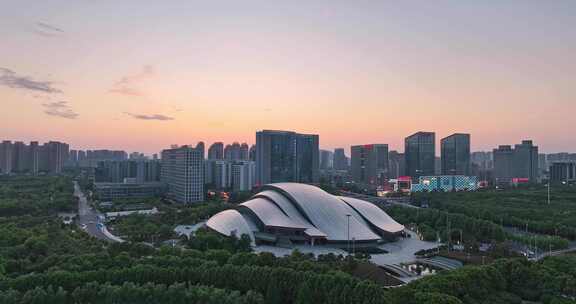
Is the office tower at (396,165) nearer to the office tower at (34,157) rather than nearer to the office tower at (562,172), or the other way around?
the office tower at (562,172)

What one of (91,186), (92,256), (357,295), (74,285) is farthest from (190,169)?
(357,295)

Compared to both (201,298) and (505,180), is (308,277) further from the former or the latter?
(505,180)

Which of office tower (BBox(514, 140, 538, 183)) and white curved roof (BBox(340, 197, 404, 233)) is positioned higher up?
office tower (BBox(514, 140, 538, 183))

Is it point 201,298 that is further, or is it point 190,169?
point 190,169

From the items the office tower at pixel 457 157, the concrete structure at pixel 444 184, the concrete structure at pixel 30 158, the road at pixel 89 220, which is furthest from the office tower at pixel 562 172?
the concrete structure at pixel 30 158

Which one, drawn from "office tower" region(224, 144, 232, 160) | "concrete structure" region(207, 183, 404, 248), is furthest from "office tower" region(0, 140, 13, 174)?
"concrete structure" region(207, 183, 404, 248)

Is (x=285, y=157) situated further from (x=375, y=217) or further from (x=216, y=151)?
(x=216, y=151)

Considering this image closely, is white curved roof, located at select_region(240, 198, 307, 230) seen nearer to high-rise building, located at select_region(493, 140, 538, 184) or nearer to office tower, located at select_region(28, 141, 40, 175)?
high-rise building, located at select_region(493, 140, 538, 184)
